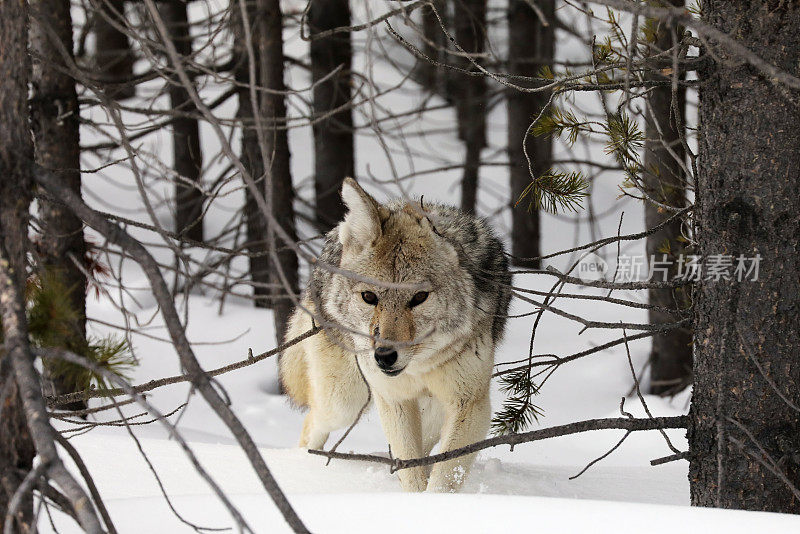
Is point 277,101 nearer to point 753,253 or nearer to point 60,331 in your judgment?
point 753,253

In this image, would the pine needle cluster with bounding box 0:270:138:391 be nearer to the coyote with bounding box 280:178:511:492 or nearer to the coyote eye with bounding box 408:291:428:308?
the coyote with bounding box 280:178:511:492

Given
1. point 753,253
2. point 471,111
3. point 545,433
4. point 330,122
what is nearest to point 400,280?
point 545,433

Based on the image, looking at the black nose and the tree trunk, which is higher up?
the tree trunk

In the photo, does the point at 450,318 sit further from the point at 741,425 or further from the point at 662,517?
the point at 662,517

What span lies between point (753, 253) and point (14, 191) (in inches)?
89.3

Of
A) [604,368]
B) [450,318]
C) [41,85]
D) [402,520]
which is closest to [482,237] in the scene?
[450,318]

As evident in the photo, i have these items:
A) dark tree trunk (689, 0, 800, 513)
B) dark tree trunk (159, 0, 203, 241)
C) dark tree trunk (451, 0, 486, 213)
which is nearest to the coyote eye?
dark tree trunk (689, 0, 800, 513)

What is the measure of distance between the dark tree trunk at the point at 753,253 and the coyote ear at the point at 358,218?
1.59m

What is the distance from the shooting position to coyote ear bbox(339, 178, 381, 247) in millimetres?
4035

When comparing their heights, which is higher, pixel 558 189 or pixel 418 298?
pixel 558 189

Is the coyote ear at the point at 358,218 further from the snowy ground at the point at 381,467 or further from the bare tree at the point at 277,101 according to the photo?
the bare tree at the point at 277,101

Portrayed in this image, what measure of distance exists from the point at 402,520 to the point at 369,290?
168 centimetres

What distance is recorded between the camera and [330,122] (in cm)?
1016

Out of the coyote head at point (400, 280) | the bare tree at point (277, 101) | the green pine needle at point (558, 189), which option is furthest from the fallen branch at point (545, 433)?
the bare tree at point (277, 101)
